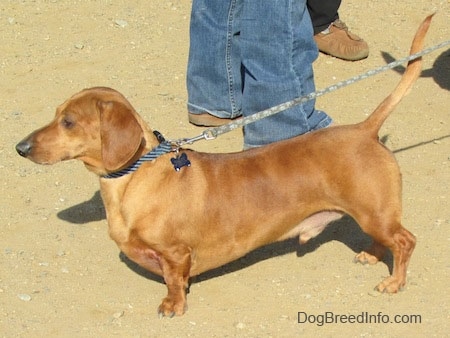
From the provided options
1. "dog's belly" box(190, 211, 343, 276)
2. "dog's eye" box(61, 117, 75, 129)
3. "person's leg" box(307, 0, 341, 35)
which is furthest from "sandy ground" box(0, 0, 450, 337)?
"dog's eye" box(61, 117, 75, 129)

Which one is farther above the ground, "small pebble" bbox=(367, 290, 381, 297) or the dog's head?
the dog's head

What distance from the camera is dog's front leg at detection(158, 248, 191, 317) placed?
4570 millimetres

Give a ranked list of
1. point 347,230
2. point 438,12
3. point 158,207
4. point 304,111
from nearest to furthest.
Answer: point 158,207, point 347,230, point 304,111, point 438,12

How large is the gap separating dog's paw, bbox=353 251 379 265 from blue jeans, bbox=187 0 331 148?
3.53 feet

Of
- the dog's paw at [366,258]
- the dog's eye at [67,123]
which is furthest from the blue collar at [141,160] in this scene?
the dog's paw at [366,258]

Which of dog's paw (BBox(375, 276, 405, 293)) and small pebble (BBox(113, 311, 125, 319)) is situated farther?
dog's paw (BBox(375, 276, 405, 293))

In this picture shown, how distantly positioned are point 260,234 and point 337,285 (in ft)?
1.86

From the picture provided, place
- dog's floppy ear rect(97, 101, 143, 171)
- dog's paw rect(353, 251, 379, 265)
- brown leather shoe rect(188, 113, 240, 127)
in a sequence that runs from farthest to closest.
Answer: brown leather shoe rect(188, 113, 240, 127), dog's paw rect(353, 251, 379, 265), dog's floppy ear rect(97, 101, 143, 171)

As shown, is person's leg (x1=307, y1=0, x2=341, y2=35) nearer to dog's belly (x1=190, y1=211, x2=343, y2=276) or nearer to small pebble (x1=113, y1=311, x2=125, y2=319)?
dog's belly (x1=190, y1=211, x2=343, y2=276)

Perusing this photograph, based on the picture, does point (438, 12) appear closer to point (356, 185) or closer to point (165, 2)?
point (165, 2)

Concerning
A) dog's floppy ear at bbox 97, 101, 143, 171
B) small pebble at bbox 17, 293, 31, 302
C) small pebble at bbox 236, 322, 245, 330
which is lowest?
small pebble at bbox 236, 322, 245, 330

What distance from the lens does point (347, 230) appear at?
546 cm

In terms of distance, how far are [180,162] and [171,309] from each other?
2.53ft

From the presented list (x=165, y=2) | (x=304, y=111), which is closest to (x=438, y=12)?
(x=165, y=2)
